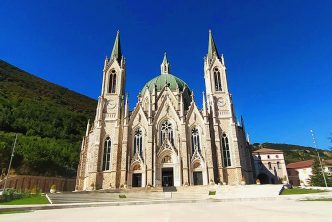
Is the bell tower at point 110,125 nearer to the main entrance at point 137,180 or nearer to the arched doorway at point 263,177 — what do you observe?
the main entrance at point 137,180

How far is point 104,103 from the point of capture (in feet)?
139

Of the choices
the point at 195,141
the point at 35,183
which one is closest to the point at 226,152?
the point at 195,141

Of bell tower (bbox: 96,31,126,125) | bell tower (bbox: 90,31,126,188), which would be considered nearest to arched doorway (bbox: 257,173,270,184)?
bell tower (bbox: 90,31,126,188)

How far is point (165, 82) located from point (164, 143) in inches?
675

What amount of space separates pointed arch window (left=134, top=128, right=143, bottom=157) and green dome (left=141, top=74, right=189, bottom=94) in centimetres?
1267

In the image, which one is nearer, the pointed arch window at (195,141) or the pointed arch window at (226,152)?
the pointed arch window at (226,152)

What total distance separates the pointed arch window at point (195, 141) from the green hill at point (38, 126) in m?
30.6

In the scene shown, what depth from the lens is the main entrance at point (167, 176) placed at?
3806 cm

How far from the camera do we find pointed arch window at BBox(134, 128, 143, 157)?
39.3 meters

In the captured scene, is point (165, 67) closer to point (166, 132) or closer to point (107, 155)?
point (166, 132)

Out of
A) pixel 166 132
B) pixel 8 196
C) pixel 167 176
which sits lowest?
pixel 8 196

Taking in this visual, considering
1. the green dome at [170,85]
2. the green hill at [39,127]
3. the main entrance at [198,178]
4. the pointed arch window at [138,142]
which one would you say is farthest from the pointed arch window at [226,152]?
the green hill at [39,127]

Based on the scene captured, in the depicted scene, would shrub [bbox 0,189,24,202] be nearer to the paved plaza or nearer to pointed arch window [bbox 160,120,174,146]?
the paved plaza

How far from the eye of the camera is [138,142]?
132ft
